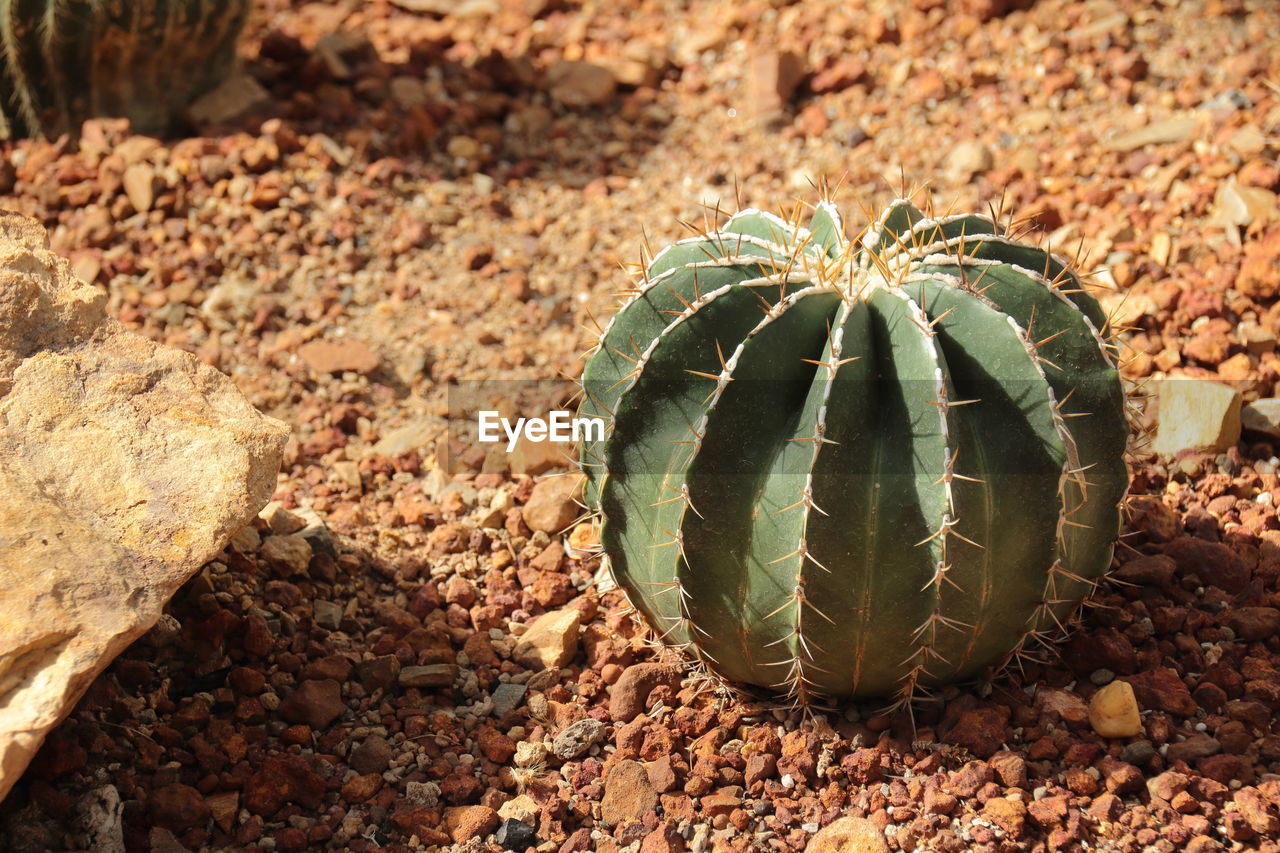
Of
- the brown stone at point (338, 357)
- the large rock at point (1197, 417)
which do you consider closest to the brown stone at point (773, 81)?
the brown stone at point (338, 357)

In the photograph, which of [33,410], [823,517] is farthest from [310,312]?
[823,517]

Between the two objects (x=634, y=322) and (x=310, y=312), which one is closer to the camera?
(x=634, y=322)

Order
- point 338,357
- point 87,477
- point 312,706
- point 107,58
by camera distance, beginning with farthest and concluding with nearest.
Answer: point 107,58 → point 338,357 → point 312,706 → point 87,477

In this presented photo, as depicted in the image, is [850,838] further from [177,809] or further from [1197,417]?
[1197,417]

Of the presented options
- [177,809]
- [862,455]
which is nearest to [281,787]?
[177,809]

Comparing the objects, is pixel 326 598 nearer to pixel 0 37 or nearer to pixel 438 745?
pixel 438 745
